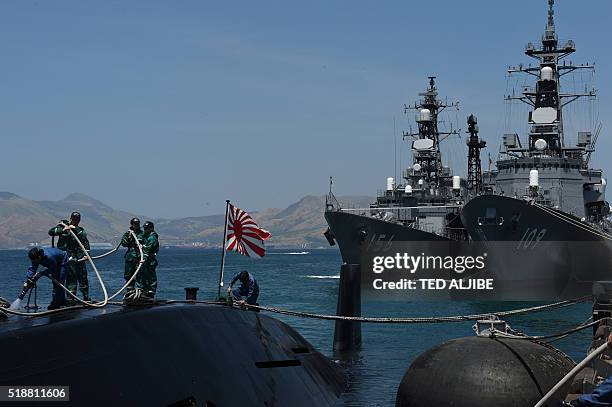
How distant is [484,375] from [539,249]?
1820 inches

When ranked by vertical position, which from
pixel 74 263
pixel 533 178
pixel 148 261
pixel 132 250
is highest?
pixel 533 178

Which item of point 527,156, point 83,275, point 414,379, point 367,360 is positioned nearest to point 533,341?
point 414,379

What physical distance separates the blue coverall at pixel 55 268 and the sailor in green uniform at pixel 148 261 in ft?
12.0

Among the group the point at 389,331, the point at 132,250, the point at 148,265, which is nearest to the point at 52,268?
the point at 132,250

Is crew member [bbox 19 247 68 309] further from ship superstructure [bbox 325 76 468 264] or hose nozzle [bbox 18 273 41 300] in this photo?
ship superstructure [bbox 325 76 468 264]

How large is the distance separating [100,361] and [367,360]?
1772 cm

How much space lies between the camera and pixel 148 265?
16500 millimetres

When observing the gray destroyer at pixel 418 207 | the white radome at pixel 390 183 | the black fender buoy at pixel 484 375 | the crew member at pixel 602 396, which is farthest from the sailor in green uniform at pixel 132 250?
the white radome at pixel 390 183

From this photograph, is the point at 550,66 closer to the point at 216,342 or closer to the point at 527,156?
the point at 527,156

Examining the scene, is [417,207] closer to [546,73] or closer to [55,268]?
[546,73]

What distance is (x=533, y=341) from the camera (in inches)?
501

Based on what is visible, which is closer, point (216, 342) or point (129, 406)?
point (129, 406)

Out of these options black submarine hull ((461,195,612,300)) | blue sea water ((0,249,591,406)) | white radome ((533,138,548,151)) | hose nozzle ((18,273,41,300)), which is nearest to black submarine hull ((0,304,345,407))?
hose nozzle ((18,273,41,300))

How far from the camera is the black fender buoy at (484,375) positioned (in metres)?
11.3
